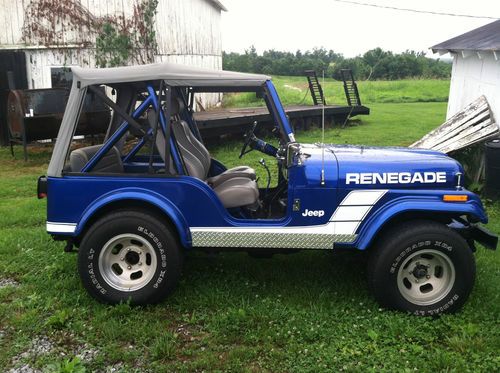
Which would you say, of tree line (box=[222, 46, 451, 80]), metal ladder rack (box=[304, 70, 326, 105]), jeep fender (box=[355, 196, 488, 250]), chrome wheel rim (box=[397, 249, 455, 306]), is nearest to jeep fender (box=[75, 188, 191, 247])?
jeep fender (box=[355, 196, 488, 250])

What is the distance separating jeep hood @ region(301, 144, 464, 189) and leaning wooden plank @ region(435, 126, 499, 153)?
163 inches

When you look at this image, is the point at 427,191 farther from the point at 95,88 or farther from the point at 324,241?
the point at 95,88

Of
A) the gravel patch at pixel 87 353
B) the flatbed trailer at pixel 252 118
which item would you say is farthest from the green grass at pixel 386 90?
the gravel patch at pixel 87 353

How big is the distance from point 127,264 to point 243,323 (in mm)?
1121

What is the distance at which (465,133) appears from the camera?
8703 millimetres

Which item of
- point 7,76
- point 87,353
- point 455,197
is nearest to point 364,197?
point 455,197

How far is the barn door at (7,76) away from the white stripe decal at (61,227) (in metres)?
9.23

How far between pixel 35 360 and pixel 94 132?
7.76 m

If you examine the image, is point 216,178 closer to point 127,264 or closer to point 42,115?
point 127,264

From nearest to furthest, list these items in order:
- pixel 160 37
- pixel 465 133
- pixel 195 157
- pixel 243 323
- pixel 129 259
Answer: pixel 243 323
pixel 129 259
pixel 195 157
pixel 465 133
pixel 160 37

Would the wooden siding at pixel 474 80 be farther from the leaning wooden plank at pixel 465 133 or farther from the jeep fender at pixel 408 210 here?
the jeep fender at pixel 408 210

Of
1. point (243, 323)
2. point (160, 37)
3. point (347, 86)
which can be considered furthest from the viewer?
point (347, 86)

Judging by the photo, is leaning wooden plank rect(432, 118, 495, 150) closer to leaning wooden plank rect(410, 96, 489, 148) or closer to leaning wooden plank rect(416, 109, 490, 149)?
leaning wooden plank rect(416, 109, 490, 149)

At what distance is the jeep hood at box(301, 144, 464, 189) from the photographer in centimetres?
400
